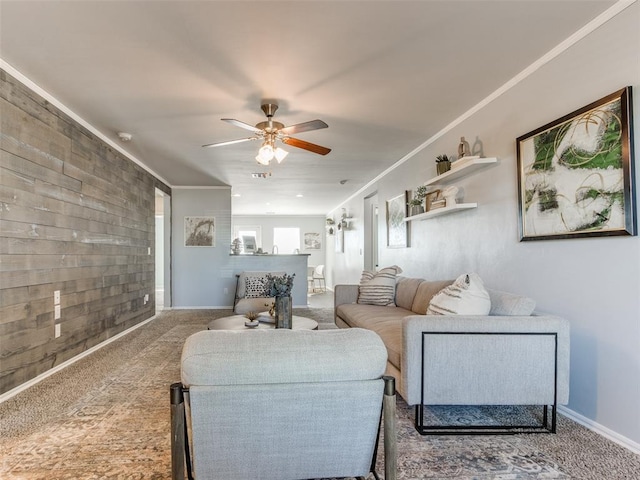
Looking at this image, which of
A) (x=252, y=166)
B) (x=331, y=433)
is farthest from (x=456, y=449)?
(x=252, y=166)

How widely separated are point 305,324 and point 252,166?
2999 mm

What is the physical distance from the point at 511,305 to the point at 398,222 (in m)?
3.18

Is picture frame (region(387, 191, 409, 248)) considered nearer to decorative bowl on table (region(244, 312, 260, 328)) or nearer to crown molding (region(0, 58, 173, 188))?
decorative bowl on table (region(244, 312, 260, 328))

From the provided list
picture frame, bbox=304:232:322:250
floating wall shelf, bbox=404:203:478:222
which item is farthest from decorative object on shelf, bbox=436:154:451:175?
picture frame, bbox=304:232:322:250

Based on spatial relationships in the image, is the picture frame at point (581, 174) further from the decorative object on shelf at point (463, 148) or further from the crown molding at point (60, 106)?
the crown molding at point (60, 106)

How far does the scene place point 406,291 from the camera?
3.88 meters

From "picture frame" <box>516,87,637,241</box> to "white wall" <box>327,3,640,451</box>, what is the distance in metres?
0.06

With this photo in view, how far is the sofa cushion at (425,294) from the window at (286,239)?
8845 millimetres

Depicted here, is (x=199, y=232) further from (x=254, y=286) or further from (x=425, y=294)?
(x=425, y=294)

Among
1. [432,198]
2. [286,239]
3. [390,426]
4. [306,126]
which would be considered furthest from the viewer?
[286,239]

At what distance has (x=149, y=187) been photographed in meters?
5.73

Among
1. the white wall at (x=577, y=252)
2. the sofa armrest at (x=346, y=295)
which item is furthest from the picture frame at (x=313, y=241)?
the white wall at (x=577, y=252)

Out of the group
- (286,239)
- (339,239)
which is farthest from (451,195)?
(286,239)

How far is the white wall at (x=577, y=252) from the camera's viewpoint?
1920 mm
